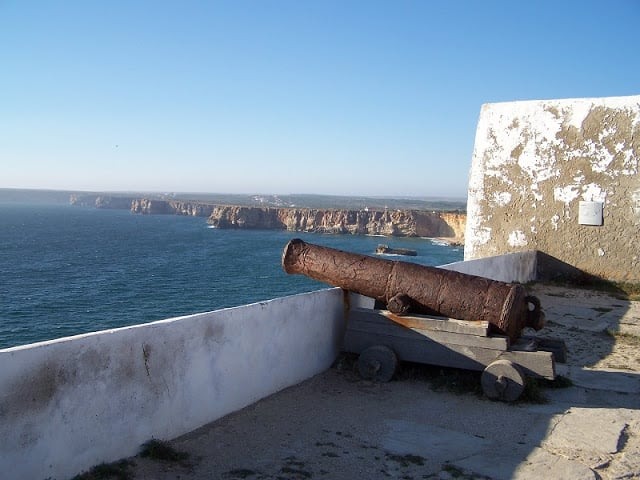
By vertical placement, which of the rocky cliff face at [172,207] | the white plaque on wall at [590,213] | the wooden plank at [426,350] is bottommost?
the rocky cliff face at [172,207]

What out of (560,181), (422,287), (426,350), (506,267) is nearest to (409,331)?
(426,350)

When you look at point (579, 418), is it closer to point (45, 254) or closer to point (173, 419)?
point (173, 419)

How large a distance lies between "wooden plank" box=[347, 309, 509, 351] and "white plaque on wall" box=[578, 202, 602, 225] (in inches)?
220

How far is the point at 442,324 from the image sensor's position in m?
4.79

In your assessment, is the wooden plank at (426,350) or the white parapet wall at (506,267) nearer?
the wooden plank at (426,350)

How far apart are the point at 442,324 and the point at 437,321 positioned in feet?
0.14

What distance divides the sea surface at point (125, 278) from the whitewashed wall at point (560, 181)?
61.2 ft

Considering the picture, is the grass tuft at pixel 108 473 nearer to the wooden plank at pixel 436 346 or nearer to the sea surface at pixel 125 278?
the wooden plank at pixel 436 346

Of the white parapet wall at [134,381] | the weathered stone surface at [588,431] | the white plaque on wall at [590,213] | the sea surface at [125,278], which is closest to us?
the white parapet wall at [134,381]

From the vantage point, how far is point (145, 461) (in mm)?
3299

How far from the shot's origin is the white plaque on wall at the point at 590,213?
9.37 m

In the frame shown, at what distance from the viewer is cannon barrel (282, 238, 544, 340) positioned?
471 cm

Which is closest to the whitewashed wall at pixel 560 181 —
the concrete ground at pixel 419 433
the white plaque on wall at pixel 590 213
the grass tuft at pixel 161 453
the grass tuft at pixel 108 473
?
the white plaque on wall at pixel 590 213

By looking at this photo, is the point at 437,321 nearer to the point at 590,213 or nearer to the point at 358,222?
the point at 590,213
